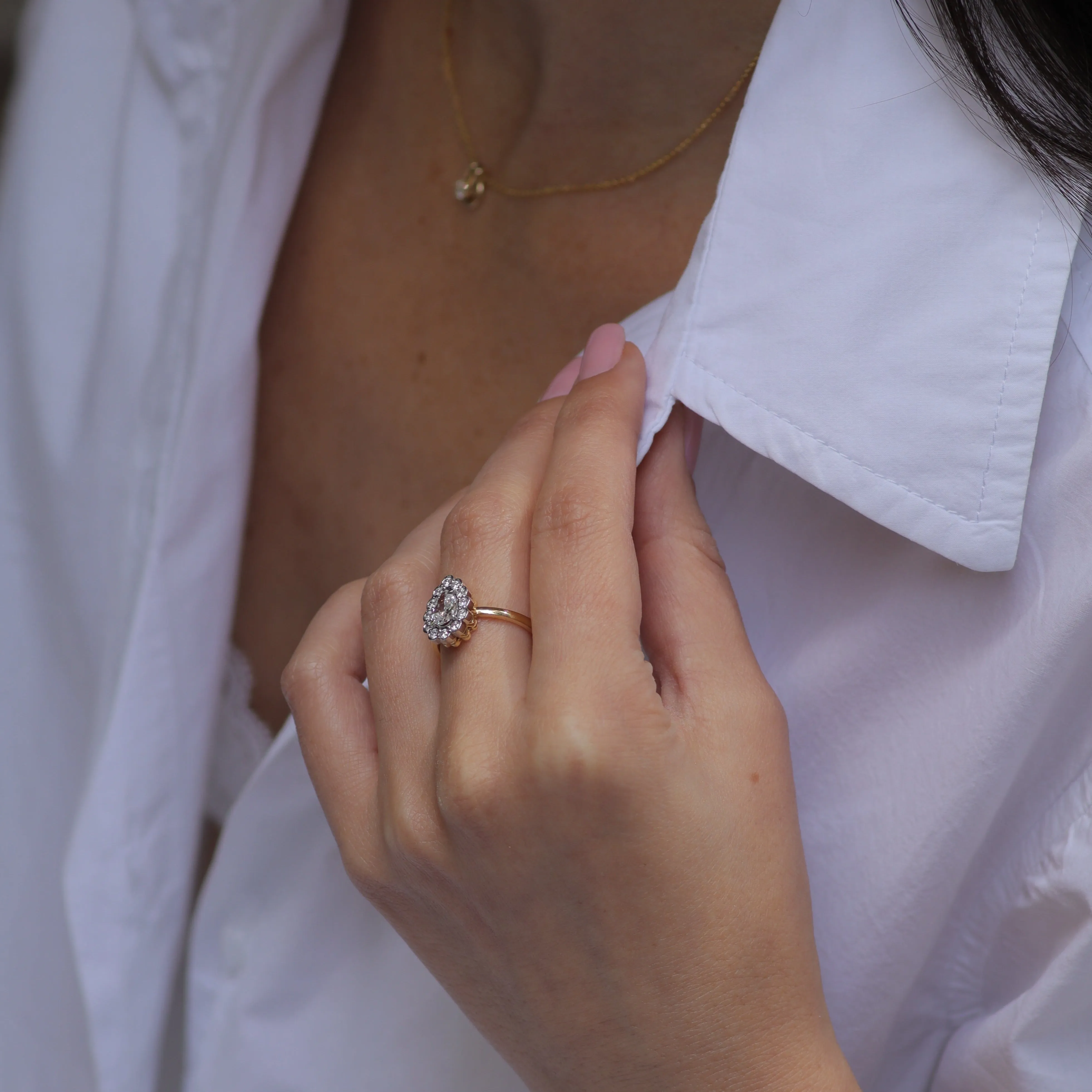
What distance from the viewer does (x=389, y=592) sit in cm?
54

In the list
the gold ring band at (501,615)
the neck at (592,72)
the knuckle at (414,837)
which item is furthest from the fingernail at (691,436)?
the neck at (592,72)

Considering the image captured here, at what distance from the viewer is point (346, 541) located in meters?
0.88

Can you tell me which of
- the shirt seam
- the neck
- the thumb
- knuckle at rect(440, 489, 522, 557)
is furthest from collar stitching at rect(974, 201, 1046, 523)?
the neck

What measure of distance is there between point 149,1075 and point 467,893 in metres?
0.47

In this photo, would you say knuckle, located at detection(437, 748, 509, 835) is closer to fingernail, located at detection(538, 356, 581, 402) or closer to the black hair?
fingernail, located at detection(538, 356, 581, 402)

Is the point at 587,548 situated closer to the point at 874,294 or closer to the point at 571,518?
the point at 571,518

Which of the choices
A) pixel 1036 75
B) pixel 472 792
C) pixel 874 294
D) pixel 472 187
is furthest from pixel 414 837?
pixel 472 187

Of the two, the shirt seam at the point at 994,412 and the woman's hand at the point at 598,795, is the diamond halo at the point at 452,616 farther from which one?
the shirt seam at the point at 994,412

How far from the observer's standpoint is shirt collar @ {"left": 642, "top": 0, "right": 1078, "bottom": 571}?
486 millimetres

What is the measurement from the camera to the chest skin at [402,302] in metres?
0.81

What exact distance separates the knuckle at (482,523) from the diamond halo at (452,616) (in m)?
0.02

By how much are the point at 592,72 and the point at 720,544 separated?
0.46 m

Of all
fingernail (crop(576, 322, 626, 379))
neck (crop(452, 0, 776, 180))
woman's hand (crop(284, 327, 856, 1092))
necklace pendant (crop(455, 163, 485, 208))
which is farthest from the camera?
necklace pendant (crop(455, 163, 485, 208))

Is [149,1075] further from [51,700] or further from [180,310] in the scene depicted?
[180,310]
